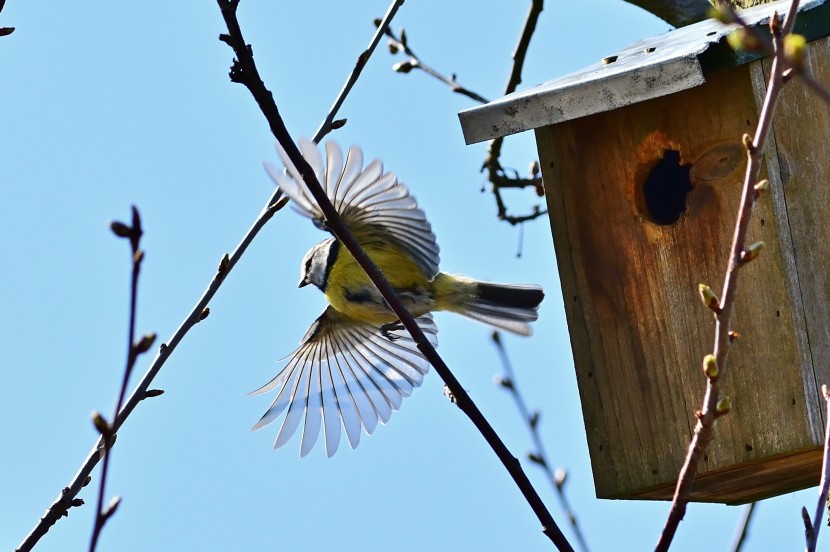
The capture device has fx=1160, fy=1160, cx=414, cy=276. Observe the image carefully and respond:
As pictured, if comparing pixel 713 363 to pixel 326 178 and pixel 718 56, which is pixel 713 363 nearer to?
pixel 718 56

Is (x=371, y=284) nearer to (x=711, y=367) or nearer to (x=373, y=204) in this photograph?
(x=373, y=204)

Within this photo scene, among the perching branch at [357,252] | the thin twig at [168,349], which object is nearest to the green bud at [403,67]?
the thin twig at [168,349]

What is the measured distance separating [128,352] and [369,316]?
2814mm

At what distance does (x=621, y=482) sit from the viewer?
9.83 feet

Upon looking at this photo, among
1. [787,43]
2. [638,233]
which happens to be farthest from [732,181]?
[787,43]

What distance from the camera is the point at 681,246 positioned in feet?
9.61

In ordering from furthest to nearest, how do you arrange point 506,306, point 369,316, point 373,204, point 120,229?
point 506,306 → point 369,316 → point 373,204 → point 120,229

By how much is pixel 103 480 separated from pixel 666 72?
1.95 metres

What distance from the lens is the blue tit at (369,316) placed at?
3.79 m

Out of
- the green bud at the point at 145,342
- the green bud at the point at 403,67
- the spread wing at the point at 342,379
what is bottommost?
the green bud at the point at 145,342

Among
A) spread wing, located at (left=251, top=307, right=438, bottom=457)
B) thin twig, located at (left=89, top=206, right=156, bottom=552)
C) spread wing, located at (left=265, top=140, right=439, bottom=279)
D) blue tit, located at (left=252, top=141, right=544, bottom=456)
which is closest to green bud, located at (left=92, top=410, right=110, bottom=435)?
thin twig, located at (left=89, top=206, right=156, bottom=552)

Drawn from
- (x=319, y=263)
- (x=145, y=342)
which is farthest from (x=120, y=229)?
(x=319, y=263)

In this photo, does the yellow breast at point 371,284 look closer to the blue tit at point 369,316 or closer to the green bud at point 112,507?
the blue tit at point 369,316

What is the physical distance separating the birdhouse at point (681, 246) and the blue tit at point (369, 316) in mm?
712
